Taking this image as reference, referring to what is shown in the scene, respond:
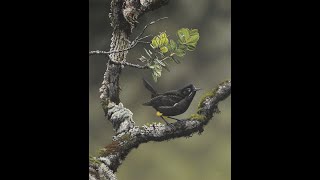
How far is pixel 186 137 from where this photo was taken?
318 centimetres

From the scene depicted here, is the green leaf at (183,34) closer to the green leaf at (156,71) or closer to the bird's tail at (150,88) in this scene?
the green leaf at (156,71)

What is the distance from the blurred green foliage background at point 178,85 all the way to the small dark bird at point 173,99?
0.03 meters

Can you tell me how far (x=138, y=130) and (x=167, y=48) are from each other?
0.53 metres

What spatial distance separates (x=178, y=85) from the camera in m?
3.17

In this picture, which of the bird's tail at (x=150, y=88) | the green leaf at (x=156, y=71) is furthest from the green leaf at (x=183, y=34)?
the bird's tail at (x=150, y=88)

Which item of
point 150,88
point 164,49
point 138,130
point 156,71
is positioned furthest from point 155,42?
point 138,130

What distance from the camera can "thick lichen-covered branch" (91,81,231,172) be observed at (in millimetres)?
3174

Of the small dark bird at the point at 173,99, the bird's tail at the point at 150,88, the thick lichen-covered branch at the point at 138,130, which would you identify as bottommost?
the thick lichen-covered branch at the point at 138,130

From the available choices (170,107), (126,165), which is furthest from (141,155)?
(170,107)

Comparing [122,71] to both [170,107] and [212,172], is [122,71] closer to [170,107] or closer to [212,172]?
[170,107]

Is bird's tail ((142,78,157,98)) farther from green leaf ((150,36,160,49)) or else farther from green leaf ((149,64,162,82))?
green leaf ((150,36,160,49))

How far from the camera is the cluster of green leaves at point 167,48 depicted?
3.15 metres

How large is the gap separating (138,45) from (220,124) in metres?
0.68

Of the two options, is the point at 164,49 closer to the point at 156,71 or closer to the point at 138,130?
the point at 156,71
